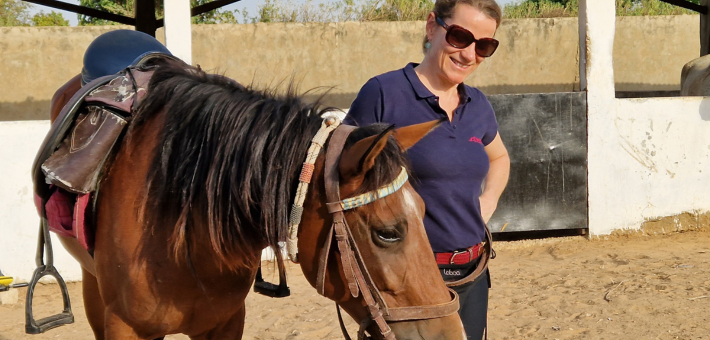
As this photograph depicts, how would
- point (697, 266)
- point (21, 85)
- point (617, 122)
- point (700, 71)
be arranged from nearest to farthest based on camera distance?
point (697, 266), point (617, 122), point (700, 71), point (21, 85)

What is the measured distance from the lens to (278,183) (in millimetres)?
1648

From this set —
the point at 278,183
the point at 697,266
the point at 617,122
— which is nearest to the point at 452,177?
the point at 278,183

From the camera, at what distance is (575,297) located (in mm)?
4445

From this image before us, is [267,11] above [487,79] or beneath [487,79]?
above

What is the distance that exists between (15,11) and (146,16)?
8.19 meters

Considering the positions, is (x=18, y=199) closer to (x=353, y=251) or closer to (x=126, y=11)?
(x=353, y=251)

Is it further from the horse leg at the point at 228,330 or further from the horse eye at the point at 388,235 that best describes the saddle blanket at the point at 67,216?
the horse eye at the point at 388,235

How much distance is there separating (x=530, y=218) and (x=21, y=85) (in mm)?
8512

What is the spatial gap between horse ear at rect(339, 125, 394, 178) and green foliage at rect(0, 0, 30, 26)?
15.1 meters

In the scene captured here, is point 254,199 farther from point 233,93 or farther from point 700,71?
point 700,71

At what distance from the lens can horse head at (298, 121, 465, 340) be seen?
1.58 metres

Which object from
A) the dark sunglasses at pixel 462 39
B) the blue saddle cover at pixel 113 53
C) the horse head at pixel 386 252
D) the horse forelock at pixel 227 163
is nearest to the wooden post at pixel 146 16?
the blue saddle cover at pixel 113 53

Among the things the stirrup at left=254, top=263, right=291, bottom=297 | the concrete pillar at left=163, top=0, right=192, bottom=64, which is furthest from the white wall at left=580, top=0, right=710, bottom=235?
the stirrup at left=254, top=263, right=291, bottom=297

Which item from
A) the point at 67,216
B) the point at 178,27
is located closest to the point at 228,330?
the point at 67,216
